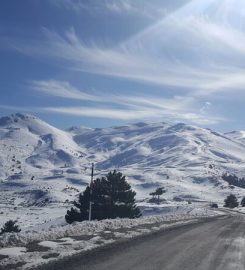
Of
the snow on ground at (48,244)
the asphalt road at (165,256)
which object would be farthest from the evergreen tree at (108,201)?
the asphalt road at (165,256)

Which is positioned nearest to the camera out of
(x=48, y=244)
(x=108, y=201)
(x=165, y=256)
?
(x=165, y=256)

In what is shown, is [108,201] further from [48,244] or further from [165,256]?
[165,256]

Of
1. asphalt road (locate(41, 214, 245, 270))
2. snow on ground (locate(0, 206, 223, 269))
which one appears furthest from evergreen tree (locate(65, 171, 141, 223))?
asphalt road (locate(41, 214, 245, 270))

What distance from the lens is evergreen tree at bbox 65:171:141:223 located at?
69.2 metres

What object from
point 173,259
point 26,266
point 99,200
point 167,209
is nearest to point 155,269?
point 173,259

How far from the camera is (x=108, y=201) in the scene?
70.2 meters

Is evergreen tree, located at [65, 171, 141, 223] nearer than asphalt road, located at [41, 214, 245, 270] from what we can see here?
No

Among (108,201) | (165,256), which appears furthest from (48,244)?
(108,201)

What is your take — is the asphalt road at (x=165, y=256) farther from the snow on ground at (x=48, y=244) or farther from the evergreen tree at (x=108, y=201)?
the evergreen tree at (x=108, y=201)

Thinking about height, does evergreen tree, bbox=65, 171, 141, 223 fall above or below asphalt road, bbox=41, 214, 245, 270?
above

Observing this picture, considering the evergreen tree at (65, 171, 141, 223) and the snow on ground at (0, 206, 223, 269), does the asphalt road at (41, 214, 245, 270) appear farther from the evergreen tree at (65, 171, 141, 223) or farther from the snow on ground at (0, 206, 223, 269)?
the evergreen tree at (65, 171, 141, 223)

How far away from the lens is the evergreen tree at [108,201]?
2724 inches

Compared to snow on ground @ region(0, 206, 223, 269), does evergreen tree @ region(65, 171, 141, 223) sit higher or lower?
higher

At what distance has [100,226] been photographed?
30.8m
